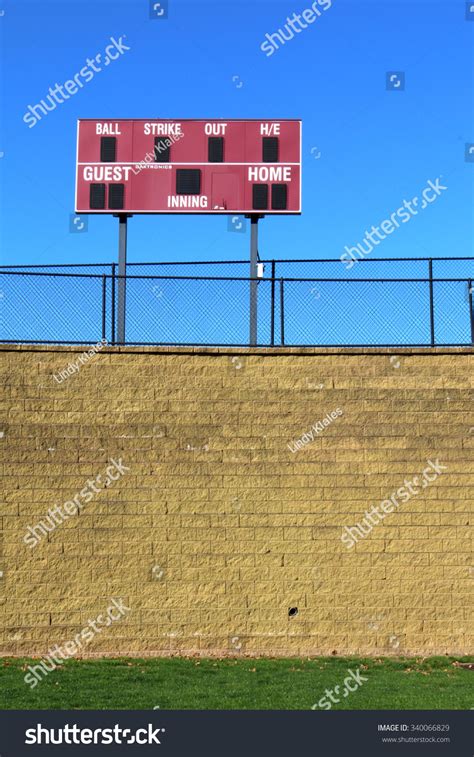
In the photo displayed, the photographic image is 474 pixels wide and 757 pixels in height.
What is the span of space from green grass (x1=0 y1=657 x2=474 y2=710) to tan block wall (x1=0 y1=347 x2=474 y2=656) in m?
0.62

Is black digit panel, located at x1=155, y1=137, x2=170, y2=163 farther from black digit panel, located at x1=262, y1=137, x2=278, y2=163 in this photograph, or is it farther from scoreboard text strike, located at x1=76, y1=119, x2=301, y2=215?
black digit panel, located at x1=262, y1=137, x2=278, y2=163

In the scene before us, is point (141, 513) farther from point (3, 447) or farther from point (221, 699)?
point (221, 699)

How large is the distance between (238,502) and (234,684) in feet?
10.1

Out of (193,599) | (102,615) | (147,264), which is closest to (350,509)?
(193,599)

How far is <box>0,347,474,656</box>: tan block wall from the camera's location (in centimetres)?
1285

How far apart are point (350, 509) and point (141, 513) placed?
3.12 meters

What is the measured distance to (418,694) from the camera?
10203 millimetres

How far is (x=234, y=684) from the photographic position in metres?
10.7
